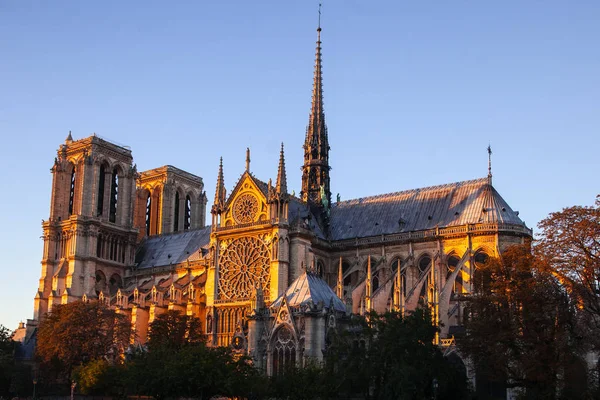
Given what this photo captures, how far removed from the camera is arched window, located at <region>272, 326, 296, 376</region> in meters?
52.3

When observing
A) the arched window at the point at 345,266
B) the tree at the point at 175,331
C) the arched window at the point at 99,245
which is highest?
the arched window at the point at 99,245

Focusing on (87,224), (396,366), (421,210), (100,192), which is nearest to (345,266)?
(421,210)

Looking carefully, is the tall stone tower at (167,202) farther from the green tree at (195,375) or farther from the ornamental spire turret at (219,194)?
the green tree at (195,375)

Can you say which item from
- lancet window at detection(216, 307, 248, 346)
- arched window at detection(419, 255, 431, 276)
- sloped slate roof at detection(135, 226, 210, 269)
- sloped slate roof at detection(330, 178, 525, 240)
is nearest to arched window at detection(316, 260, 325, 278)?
sloped slate roof at detection(330, 178, 525, 240)

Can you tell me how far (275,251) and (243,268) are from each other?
382cm

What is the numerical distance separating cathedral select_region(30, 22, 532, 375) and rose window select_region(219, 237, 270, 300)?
11 cm

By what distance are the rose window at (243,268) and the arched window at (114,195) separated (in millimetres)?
23631

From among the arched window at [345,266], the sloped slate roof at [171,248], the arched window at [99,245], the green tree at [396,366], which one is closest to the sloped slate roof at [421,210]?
the arched window at [345,266]

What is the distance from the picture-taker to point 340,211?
84.8 m

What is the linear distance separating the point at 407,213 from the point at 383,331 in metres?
33.1

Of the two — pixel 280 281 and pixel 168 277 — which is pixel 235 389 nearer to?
pixel 280 281

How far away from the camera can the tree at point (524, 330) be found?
44.6 meters

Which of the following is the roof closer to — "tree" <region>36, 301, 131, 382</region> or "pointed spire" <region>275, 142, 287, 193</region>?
"pointed spire" <region>275, 142, 287, 193</region>

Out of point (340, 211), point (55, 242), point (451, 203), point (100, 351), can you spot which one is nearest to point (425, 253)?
point (451, 203)
